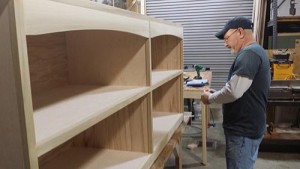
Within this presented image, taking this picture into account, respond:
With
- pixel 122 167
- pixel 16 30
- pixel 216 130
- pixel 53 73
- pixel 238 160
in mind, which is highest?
pixel 16 30

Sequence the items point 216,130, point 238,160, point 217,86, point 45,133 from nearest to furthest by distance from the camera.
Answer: point 45,133, point 238,160, point 216,130, point 217,86

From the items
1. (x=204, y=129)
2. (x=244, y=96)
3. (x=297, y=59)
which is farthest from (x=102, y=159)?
(x=297, y=59)

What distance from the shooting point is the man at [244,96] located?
185 centimetres

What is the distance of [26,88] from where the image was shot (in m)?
0.51

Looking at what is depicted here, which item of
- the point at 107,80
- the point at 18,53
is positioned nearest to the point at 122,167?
the point at 107,80

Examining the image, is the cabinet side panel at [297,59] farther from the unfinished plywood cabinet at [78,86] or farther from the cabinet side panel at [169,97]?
the unfinished plywood cabinet at [78,86]

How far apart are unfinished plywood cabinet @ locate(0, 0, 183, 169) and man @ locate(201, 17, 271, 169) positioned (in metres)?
0.50

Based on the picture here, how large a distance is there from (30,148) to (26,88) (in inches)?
4.6

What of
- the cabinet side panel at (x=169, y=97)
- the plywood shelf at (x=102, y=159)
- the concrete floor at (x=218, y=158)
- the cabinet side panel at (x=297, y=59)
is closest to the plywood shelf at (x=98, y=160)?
the plywood shelf at (x=102, y=159)

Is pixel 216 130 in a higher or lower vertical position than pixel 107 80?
lower

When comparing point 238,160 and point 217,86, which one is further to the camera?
point 217,86

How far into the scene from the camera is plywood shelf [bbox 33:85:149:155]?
23.7 inches

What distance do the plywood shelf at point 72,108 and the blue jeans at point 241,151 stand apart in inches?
44.1

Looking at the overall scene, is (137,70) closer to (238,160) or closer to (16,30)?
(16,30)
